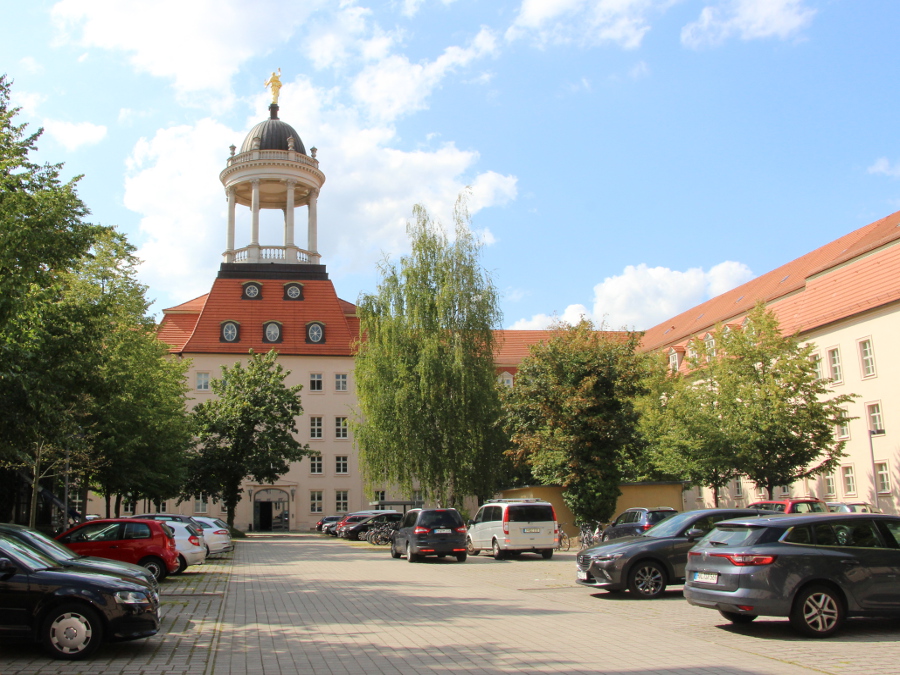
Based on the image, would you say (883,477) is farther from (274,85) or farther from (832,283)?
(274,85)

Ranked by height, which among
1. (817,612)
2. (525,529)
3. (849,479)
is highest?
(849,479)

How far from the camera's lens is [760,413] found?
108 ft

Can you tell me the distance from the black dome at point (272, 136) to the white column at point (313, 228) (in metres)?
3.92

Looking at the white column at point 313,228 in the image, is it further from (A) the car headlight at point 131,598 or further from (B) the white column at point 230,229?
(A) the car headlight at point 131,598

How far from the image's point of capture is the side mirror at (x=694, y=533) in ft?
49.1

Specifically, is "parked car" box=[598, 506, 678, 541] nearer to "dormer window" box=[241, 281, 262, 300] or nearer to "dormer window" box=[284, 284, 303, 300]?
"dormer window" box=[284, 284, 303, 300]

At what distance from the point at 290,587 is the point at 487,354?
1887cm

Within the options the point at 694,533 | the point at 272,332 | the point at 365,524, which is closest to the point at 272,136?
the point at 272,332

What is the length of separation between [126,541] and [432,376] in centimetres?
1725

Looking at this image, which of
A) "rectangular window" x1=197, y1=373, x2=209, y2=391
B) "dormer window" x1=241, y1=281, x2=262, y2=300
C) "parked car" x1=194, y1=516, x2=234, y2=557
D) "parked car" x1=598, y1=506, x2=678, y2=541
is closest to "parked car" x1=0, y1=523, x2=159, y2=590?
"parked car" x1=598, y1=506, x2=678, y2=541

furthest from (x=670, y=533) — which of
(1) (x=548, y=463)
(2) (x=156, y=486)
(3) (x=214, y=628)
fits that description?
(2) (x=156, y=486)

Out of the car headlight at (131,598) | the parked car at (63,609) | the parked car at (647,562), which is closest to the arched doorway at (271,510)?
the parked car at (647,562)

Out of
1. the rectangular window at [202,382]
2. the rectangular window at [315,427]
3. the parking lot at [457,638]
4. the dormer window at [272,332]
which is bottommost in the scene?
the parking lot at [457,638]

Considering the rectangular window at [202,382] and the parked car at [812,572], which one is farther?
the rectangular window at [202,382]
